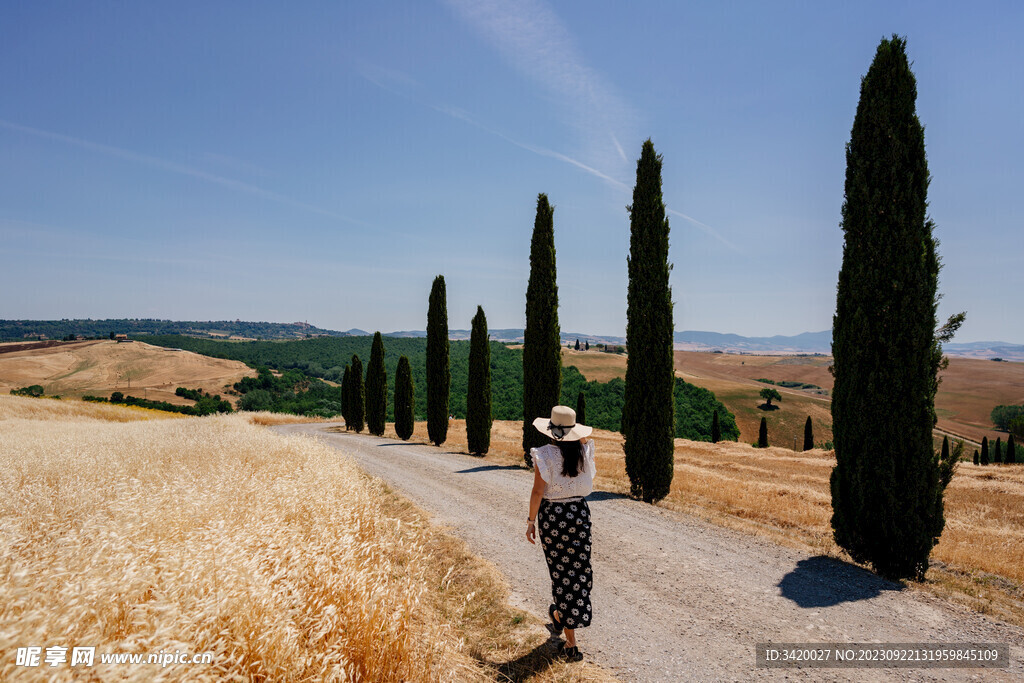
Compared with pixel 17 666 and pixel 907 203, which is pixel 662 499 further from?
pixel 17 666

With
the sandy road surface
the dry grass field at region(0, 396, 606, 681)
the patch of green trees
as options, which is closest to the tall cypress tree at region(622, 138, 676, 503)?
the sandy road surface

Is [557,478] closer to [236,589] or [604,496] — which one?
[236,589]

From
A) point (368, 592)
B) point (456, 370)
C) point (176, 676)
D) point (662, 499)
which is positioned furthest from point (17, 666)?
point (456, 370)

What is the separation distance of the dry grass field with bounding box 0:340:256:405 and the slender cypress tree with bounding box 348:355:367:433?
46.0 m

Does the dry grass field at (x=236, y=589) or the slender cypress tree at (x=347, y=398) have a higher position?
the dry grass field at (x=236, y=589)

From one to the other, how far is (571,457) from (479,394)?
20370mm

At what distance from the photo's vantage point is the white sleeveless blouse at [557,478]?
5.02m

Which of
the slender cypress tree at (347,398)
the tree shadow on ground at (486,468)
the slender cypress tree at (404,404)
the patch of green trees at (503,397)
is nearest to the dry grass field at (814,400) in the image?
the patch of green trees at (503,397)

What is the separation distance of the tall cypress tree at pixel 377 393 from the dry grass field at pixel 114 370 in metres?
50.7

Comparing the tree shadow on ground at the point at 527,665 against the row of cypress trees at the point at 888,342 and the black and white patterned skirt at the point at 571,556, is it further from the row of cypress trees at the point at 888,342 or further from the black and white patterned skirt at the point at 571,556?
the row of cypress trees at the point at 888,342

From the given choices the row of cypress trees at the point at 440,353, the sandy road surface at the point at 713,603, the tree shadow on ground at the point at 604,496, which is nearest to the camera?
the sandy road surface at the point at 713,603

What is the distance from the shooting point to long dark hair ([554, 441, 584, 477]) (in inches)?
197

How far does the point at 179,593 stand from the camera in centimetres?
333

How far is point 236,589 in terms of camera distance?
11.3 feet
